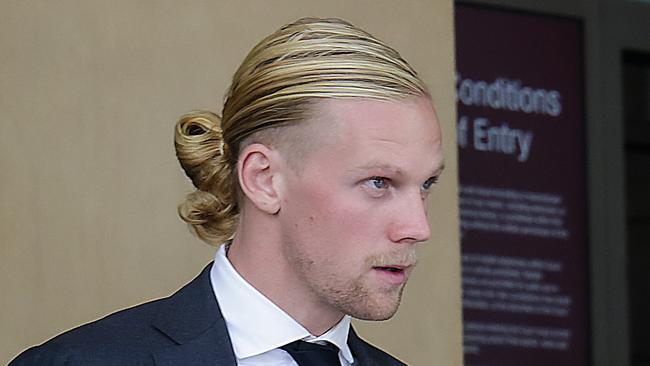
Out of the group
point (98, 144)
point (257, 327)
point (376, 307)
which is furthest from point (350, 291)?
point (98, 144)

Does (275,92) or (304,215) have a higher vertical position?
(275,92)

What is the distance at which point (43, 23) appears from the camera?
3434 mm

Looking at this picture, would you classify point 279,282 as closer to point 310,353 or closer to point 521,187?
point 310,353

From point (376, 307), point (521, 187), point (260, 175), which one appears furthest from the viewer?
point (521, 187)

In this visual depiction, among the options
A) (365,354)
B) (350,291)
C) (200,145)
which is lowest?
(365,354)

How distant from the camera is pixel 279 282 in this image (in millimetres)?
2496

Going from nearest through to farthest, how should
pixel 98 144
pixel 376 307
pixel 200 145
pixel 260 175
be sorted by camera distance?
pixel 376 307, pixel 260 175, pixel 200 145, pixel 98 144

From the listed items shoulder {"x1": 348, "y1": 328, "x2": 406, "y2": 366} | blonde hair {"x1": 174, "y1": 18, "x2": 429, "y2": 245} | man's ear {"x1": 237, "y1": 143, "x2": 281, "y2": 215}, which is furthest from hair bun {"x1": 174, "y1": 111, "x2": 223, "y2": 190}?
shoulder {"x1": 348, "y1": 328, "x2": 406, "y2": 366}

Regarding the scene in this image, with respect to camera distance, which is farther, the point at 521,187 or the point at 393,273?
the point at 521,187

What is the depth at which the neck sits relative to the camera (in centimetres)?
249

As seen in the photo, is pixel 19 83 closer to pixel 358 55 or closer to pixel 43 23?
pixel 43 23

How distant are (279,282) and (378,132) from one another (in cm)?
27

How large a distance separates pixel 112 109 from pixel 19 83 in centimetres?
20

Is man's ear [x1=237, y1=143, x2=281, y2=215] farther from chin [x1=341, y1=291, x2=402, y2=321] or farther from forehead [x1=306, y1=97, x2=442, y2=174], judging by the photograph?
chin [x1=341, y1=291, x2=402, y2=321]
